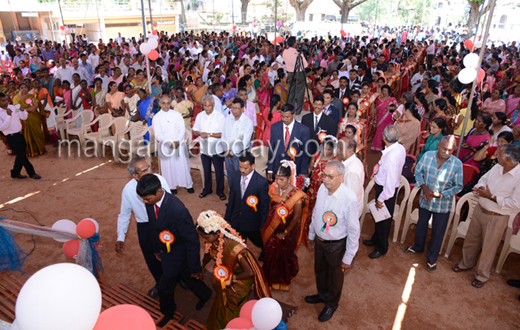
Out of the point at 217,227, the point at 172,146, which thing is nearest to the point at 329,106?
the point at 172,146

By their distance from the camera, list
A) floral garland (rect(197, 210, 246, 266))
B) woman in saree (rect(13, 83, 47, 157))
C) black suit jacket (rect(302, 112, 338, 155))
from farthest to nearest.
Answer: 1. woman in saree (rect(13, 83, 47, 157))
2. black suit jacket (rect(302, 112, 338, 155))
3. floral garland (rect(197, 210, 246, 266))

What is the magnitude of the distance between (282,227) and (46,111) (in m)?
6.49

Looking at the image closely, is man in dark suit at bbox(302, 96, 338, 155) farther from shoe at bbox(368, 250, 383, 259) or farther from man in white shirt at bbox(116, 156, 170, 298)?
man in white shirt at bbox(116, 156, 170, 298)

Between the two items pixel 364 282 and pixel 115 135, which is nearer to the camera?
pixel 364 282

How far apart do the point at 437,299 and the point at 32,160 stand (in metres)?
7.51

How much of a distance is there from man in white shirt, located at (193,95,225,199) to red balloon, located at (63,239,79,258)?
2327 millimetres

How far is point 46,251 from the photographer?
420cm

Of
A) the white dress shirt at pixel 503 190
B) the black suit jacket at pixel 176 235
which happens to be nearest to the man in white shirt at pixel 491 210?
the white dress shirt at pixel 503 190

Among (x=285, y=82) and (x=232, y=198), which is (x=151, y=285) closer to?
(x=232, y=198)

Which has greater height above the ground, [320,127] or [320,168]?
[320,127]

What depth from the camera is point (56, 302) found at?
1342 mm

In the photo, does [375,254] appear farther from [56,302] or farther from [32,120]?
[32,120]

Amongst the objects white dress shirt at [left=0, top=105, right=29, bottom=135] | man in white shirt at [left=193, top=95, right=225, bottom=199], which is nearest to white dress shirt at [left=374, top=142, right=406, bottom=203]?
man in white shirt at [left=193, top=95, right=225, bottom=199]

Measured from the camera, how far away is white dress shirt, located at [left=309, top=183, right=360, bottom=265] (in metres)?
2.68
